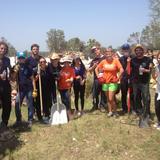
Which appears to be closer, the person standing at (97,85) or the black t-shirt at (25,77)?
the black t-shirt at (25,77)

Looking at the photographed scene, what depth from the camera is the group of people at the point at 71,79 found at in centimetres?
876

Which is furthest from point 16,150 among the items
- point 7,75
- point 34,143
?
point 7,75

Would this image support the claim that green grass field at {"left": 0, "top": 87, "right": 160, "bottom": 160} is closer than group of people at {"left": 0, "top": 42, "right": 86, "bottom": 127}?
Yes

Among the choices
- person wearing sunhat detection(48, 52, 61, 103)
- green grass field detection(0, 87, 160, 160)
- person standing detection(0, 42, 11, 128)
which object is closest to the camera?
green grass field detection(0, 87, 160, 160)

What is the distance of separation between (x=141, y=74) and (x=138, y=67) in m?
0.19

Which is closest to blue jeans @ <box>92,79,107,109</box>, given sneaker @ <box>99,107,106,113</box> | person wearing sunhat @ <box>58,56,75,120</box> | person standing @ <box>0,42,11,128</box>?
sneaker @ <box>99,107,106,113</box>

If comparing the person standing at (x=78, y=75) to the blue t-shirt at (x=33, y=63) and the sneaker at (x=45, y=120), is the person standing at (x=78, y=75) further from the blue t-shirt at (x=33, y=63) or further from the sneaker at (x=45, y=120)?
the blue t-shirt at (x=33, y=63)

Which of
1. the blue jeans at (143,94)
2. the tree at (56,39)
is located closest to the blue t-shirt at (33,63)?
the blue jeans at (143,94)

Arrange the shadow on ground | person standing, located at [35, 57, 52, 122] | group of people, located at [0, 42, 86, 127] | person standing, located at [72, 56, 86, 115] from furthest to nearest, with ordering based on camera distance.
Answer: person standing, located at [72, 56, 86, 115], person standing, located at [35, 57, 52, 122], group of people, located at [0, 42, 86, 127], the shadow on ground

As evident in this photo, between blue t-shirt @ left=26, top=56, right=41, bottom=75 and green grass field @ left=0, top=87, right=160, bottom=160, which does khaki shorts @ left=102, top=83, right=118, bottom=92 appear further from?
blue t-shirt @ left=26, top=56, right=41, bottom=75

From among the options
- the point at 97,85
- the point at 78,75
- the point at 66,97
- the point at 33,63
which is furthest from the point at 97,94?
the point at 33,63

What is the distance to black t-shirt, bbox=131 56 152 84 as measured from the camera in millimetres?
8812

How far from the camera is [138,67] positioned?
348 inches

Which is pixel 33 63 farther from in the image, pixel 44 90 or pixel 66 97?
pixel 66 97
